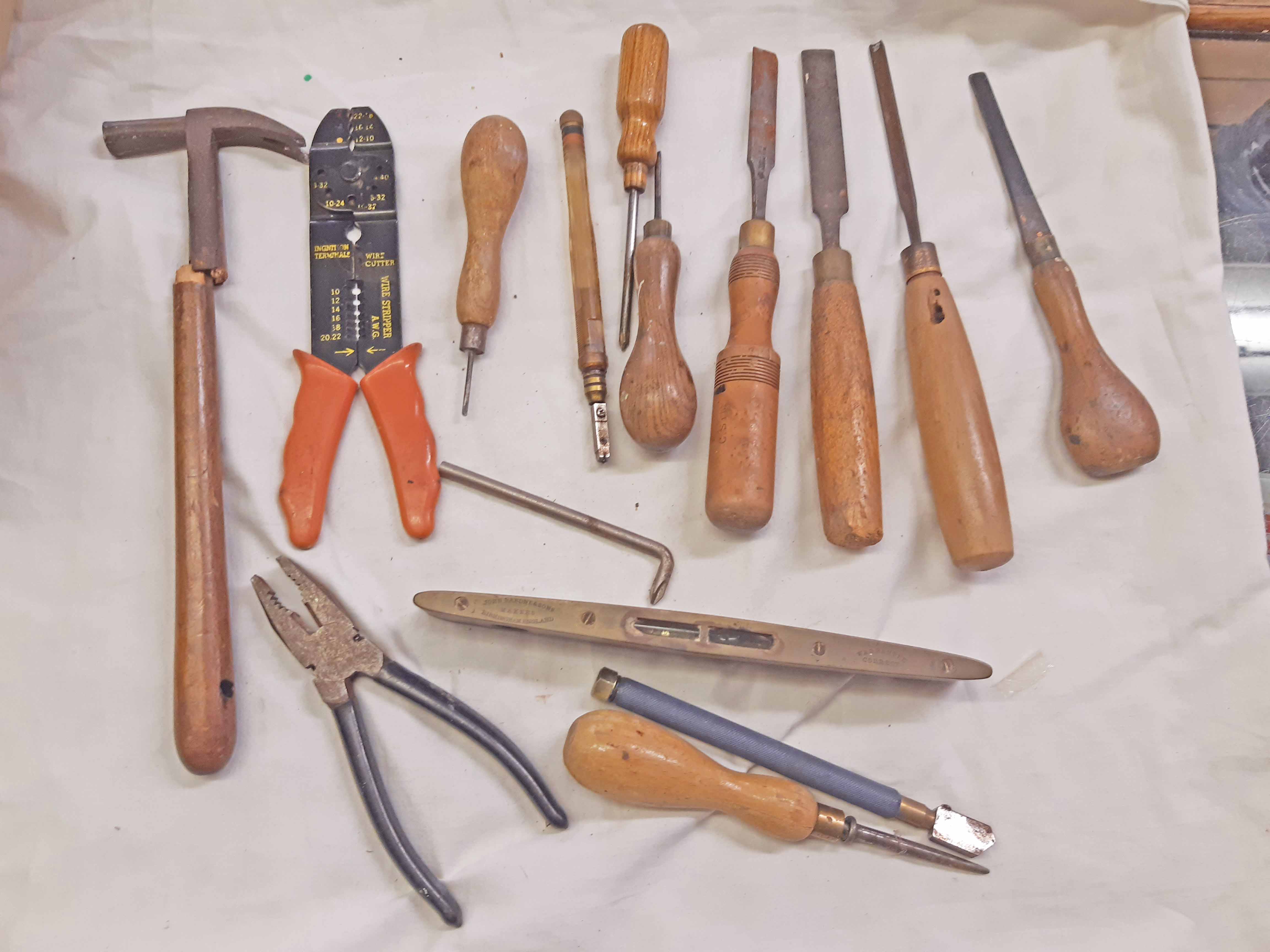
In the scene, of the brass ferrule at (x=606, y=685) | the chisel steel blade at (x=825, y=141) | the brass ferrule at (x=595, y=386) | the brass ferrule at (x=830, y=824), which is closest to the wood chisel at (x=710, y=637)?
the brass ferrule at (x=606, y=685)

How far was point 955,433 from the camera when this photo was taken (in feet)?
2.85

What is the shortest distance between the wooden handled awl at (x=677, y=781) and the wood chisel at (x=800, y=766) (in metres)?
0.03

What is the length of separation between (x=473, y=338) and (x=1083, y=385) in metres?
0.71

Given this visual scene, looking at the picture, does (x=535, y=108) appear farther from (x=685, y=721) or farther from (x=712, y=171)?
(x=685, y=721)

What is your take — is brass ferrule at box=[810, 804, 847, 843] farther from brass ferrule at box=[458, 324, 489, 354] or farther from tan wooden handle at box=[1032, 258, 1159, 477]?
brass ferrule at box=[458, 324, 489, 354]

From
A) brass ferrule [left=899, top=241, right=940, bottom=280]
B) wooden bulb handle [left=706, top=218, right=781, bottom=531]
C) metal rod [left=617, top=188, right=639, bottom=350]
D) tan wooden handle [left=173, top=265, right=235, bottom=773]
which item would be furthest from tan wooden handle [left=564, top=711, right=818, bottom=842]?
brass ferrule [left=899, top=241, right=940, bottom=280]

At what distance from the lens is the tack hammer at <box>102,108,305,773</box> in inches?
32.1

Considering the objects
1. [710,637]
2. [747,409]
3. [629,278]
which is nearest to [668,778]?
[710,637]

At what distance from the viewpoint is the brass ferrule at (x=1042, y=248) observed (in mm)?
1003

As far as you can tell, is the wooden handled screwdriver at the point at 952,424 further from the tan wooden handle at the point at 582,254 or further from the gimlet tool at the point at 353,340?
the gimlet tool at the point at 353,340

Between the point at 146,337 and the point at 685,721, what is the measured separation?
2.63 ft

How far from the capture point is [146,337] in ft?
3.31

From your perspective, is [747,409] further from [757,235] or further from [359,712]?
[359,712]

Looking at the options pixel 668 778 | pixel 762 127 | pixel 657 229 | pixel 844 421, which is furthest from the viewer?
pixel 762 127
